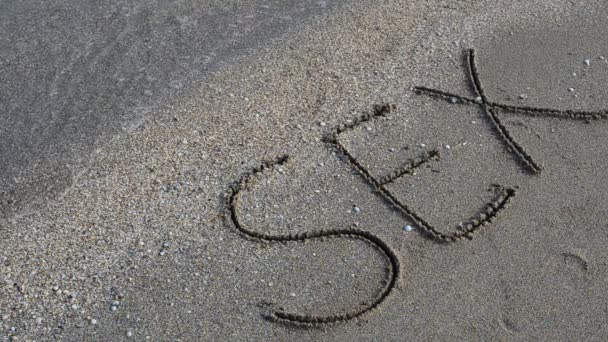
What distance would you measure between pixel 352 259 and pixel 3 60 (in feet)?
7.80

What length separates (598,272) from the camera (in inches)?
133

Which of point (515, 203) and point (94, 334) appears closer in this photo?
point (94, 334)

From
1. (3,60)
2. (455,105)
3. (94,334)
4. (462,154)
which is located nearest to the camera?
(94,334)

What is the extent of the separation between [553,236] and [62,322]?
200cm

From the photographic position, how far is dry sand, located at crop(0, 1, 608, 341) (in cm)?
325

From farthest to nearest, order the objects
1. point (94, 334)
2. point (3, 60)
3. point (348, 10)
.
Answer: point (348, 10), point (3, 60), point (94, 334)

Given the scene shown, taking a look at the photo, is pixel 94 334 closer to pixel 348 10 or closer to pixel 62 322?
pixel 62 322

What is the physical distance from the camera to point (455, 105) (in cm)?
427

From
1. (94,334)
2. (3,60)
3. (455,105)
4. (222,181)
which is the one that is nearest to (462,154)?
(455,105)

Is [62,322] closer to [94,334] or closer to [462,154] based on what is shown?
[94,334]

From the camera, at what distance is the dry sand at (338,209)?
10.7 feet

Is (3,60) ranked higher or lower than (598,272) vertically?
higher

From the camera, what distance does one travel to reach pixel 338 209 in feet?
12.1

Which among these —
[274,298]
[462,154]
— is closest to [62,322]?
[274,298]
